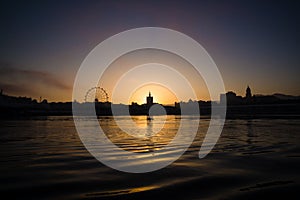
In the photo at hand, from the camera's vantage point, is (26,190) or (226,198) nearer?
(226,198)

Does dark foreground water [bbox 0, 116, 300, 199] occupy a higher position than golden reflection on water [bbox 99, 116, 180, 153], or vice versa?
golden reflection on water [bbox 99, 116, 180, 153]

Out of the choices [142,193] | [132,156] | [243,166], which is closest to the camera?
[142,193]

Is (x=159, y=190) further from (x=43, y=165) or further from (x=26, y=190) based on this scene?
(x=43, y=165)

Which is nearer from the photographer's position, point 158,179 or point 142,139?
point 158,179

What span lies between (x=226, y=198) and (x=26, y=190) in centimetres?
443

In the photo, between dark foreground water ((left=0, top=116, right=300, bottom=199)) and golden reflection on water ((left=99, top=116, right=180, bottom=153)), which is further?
golden reflection on water ((left=99, top=116, right=180, bottom=153))

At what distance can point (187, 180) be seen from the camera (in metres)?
6.49

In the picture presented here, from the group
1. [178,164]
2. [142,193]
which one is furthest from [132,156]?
[142,193]

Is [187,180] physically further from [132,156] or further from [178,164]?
[132,156]

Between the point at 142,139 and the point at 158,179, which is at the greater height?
the point at 142,139

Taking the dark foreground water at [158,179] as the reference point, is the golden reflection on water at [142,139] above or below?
above

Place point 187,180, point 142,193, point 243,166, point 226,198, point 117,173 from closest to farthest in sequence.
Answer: point 226,198, point 142,193, point 187,180, point 117,173, point 243,166

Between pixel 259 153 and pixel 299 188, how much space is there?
17.8 ft

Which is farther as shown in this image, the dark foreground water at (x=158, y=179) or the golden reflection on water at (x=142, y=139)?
the golden reflection on water at (x=142, y=139)
